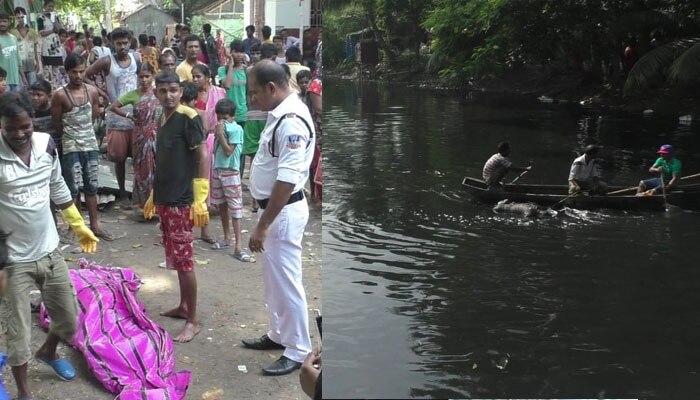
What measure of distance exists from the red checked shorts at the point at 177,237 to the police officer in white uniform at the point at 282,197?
73cm

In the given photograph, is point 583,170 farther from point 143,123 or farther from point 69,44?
point 69,44

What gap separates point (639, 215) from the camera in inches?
439

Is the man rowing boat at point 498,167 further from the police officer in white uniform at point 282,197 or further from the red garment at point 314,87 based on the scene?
the police officer in white uniform at point 282,197

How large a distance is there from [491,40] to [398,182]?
Result: 1091 cm

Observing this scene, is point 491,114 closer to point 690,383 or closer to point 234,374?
point 690,383

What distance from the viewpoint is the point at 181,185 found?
4426mm

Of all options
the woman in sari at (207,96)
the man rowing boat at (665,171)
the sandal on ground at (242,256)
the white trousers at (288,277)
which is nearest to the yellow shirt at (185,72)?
the woman in sari at (207,96)

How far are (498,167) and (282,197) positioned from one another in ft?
28.8

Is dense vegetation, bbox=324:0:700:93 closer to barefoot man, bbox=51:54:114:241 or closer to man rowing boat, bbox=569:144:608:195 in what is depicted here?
man rowing boat, bbox=569:144:608:195

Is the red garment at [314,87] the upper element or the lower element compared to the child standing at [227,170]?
upper

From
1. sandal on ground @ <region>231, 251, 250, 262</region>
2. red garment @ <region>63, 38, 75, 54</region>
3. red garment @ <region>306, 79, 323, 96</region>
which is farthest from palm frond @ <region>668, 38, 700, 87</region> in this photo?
sandal on ground @ <region>231, 251, 250, 262</region>

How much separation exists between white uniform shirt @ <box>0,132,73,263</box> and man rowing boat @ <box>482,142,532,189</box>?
8.98 m

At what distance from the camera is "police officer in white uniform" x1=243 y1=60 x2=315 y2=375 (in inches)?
134

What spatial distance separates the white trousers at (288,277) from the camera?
11.9 feet
